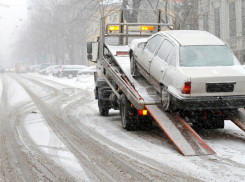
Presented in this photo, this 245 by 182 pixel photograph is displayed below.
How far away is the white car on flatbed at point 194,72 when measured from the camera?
7.38 m

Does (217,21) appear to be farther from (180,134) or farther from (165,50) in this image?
(180,134)

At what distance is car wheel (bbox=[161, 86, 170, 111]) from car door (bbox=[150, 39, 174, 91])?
0.80 feet

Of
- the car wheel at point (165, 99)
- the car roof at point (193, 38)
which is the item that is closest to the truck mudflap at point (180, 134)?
the car wheel at point (165, 99)

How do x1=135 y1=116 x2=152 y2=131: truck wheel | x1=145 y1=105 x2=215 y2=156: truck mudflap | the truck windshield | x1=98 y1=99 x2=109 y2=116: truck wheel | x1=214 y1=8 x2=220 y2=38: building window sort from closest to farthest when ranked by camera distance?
x1=145 y1=105 x2=215 y2=156: truck mudflap < the truck windshield < x1=135 y1=116 x2=152 y2=131: truck wheel < x1=98 y1=99 x2=109 y2=116: truck wheel < x1=214 y1=8 x2=220 y2=38: building window

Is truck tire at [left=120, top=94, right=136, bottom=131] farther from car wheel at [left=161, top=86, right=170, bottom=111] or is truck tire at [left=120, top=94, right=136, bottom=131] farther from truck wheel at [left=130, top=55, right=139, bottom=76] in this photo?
car wheel at [left=161, top=86, right=170, bottom=111]

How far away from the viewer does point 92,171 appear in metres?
5.73

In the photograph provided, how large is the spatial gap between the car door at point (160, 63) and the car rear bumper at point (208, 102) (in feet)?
2.76

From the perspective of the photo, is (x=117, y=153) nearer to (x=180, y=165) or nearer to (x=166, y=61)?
(x=180, y=165)

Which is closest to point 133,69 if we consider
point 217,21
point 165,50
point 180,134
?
point 165,50

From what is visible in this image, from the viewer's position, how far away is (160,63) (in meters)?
8.44

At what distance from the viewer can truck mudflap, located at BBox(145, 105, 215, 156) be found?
6828mm

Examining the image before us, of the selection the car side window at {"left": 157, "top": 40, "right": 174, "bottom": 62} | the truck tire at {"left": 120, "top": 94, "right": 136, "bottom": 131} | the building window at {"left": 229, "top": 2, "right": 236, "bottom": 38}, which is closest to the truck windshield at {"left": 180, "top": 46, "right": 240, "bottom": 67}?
the car side window at {"left": 157, "top": 40, "right": 174, "bottom": 62}

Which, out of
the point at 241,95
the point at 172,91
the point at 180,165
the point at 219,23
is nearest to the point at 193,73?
the point at 172,91

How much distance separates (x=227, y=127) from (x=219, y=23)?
77.8 ft
